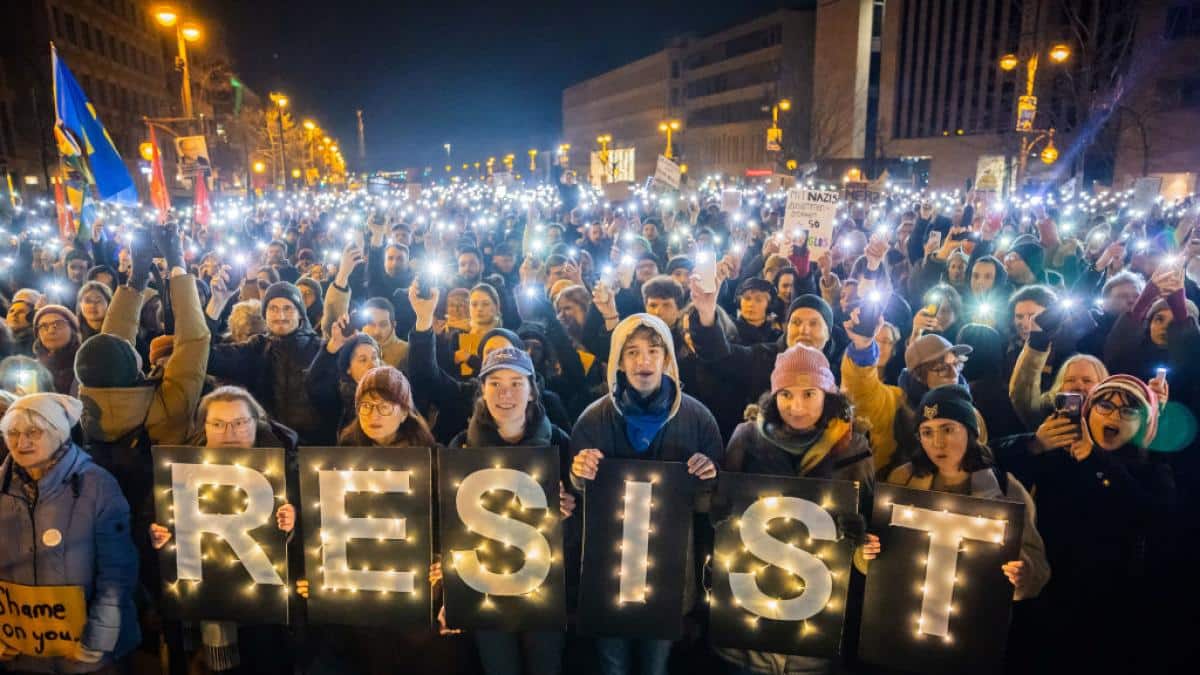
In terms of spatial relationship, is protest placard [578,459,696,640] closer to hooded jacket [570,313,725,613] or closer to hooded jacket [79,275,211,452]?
hooded jacket [570,313,725,613]

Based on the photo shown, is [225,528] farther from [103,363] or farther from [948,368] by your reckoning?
[948,368]

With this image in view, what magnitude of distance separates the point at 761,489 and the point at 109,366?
3.46 meters

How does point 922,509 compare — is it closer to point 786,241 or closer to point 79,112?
point 786,241

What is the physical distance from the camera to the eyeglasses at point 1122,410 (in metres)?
3.50

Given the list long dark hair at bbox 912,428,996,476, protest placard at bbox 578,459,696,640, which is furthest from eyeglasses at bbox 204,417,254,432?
long dark hair at bbox 912,428,996,476

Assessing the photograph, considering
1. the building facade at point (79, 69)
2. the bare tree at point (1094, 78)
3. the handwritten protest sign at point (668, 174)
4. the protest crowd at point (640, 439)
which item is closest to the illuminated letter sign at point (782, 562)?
the protest crowd at point (640, 439)

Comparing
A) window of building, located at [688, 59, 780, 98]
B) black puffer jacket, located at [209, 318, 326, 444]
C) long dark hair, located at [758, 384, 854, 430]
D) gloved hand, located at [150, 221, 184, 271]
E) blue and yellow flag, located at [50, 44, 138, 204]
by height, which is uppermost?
window of building, located at [688, 59, 780, 98]

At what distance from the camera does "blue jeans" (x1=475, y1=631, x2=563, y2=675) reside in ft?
12.3

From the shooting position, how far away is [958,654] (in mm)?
3279

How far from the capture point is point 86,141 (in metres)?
9.48

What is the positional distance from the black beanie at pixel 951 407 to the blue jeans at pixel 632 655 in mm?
1634

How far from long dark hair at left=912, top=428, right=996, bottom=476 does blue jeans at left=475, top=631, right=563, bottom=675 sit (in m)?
1.86

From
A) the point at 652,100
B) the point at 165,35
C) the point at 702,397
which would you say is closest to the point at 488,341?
the point at 702,397

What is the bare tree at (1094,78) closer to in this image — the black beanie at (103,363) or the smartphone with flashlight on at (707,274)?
the smartphone with flashlight on at (707,274)
